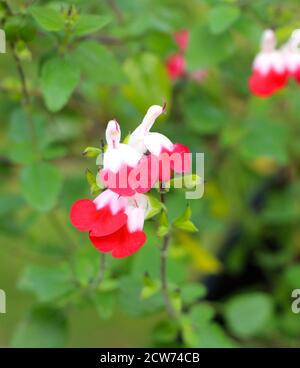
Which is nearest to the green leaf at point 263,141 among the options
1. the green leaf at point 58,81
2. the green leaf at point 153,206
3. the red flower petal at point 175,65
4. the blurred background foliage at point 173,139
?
the blurred background foliage at point 173,139

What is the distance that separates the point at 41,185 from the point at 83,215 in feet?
0.99

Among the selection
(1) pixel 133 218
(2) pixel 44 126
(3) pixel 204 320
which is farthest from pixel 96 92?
(1) pixel 133 218

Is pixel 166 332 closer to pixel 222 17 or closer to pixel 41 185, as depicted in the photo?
pixel 41 185

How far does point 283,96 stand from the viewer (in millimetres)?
1304

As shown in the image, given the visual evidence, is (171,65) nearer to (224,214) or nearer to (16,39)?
(224,214)

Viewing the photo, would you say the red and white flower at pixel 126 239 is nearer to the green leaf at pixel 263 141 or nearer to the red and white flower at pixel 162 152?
the red and white flower at pixel 162 152

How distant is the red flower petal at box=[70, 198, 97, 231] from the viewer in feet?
2.07

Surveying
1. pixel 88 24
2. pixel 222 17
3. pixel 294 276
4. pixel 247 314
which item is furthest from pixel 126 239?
pixel 294 276

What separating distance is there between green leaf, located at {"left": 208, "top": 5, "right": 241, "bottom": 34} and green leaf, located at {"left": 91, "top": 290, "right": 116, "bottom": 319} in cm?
36

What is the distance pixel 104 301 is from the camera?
2.87 ft

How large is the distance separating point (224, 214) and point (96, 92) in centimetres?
32

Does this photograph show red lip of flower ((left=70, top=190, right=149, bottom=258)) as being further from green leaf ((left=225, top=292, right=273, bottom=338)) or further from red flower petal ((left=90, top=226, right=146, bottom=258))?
green leaf ((left=225, top=292, right=273, bottom=338))

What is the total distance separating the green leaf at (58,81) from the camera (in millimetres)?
796

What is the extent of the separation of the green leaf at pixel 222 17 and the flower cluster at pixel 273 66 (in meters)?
0.05
